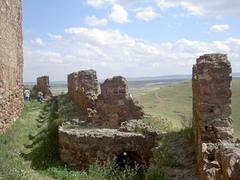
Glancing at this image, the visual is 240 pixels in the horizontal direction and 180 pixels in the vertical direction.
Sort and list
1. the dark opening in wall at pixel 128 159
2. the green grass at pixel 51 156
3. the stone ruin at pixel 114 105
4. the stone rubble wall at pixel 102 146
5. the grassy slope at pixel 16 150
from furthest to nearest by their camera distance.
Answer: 1. the stone ruin at pixel 114 105
2. the dark opening in wall at pixel 128 159
3. the stone rubble wall at pixel 102 146
4. the grassy slope at pixel 16 150
5. the green grass at pixel 51 156

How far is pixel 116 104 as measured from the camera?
44.4 feet

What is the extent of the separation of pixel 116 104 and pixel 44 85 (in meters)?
17.6

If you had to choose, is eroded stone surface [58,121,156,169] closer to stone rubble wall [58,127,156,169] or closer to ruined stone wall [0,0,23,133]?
stone rubble wall [58,127,156,169]

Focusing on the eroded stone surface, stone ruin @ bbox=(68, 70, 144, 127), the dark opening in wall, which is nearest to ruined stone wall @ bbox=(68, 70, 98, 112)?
stone ruin @ bbox=(68, 70, 144, 127)

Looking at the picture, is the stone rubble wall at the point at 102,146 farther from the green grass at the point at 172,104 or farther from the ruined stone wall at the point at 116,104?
the green grass at the point at 172,104

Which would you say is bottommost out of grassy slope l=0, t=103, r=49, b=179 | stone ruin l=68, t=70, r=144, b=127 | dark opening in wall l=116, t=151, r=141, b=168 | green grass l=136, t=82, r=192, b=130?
green grass l=136, t=82, r=192, b=130

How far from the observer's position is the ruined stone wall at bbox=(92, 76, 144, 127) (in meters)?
13.5

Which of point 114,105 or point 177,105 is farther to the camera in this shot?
point 177,105

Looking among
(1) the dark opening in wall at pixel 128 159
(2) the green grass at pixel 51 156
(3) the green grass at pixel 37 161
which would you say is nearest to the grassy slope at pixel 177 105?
(1) the dark opening in wall at pixel 128 159

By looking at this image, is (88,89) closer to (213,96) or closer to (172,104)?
(213,96)

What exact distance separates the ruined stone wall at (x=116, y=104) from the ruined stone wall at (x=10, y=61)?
265cm

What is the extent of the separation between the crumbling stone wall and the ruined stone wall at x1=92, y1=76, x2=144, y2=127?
16334 millimetres

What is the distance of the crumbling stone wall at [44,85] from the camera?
1177 inches

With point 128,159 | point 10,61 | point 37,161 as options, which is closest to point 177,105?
point 10,61
